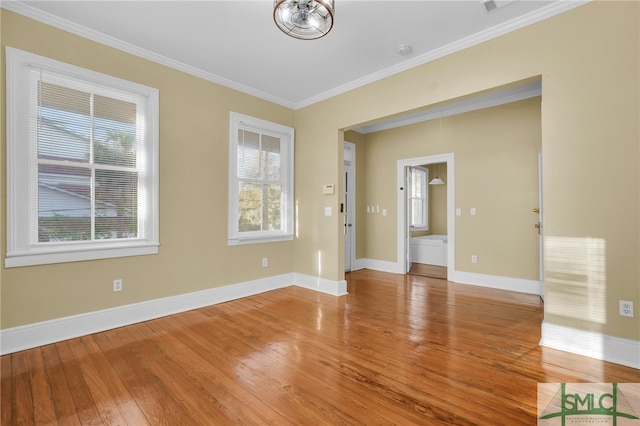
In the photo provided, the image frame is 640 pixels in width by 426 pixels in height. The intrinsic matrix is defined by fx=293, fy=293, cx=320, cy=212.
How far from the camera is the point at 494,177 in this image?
4645 millimetres

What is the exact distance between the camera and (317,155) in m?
4.59

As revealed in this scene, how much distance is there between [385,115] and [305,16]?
1.72m

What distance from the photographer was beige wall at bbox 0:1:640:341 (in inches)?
91.0

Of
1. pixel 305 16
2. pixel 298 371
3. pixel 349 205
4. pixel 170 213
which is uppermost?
pixel 305 16

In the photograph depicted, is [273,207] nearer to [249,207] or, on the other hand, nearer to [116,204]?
[249,207]

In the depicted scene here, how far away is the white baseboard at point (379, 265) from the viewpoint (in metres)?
5.71

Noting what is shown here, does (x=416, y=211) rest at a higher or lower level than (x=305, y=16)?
lower

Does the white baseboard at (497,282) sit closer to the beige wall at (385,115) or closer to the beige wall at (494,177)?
the beige wall at (494,177)

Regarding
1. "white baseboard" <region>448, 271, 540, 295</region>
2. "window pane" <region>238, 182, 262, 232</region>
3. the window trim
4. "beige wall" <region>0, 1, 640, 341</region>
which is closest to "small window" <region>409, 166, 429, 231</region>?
"white baseboard" <region>448, 271, 540, 295</region>

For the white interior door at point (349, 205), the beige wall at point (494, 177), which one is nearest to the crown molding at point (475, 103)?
the beige wall at point (494, 177)

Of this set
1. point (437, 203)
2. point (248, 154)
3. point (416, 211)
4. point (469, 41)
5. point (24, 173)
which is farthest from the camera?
point (437, 203)

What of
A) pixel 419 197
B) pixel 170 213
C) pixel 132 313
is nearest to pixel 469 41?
pixel 170 213

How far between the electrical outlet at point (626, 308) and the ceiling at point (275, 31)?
8.12ft

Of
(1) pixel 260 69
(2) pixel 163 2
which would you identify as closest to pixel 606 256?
(1) pixel 260 69
